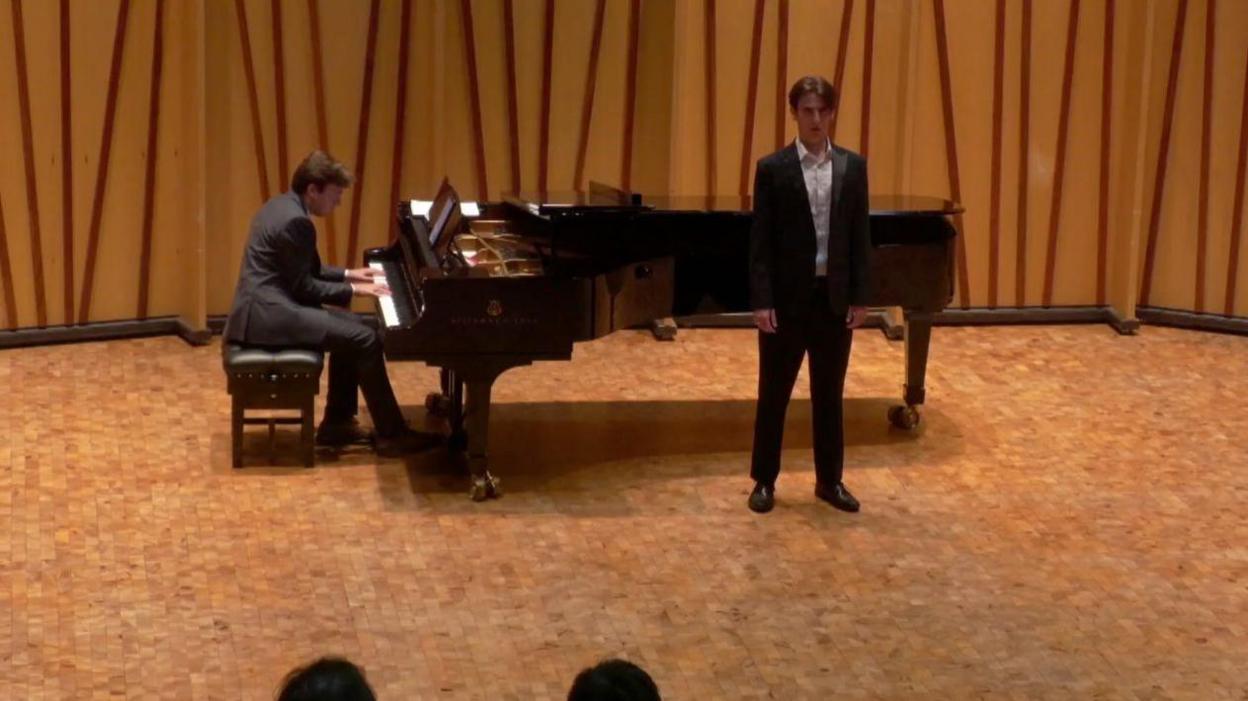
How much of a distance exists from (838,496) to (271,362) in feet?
6.70

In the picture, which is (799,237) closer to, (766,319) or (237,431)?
(766,319)

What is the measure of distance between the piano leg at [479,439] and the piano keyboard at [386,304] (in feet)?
1.12

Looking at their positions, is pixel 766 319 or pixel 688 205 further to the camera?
pixel 688 205

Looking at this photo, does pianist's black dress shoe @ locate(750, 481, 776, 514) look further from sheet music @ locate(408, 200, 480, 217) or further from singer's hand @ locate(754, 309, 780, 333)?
sheet music @ locate(408, 200, 480, 217)

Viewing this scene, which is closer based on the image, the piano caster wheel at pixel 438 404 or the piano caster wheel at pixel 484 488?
the piano caster wheel at pixel 484 488

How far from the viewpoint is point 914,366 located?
7.77m

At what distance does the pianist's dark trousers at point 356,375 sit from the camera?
23.1 feet

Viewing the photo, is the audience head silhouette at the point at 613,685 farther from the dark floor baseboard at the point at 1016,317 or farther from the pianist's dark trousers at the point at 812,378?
the dark floor baseboard at the point at 1016,317

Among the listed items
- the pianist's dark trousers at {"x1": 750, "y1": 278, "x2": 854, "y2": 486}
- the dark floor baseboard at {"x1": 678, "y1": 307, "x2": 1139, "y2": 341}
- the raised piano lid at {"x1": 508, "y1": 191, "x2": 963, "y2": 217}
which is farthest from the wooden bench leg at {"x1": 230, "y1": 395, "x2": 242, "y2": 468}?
the dark floor baseboard at {"x1": 678, "y1": 307, "x2": 1139, "y2": 341}

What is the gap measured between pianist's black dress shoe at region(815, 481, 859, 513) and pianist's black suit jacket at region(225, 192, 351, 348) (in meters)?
1.83

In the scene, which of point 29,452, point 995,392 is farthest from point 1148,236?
point 29,452

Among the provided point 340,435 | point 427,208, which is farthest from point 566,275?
point 340,435

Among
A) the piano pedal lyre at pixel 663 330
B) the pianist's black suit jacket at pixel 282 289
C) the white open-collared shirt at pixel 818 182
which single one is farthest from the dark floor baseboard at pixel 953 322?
the white open-collared shirt at pixel 818 182

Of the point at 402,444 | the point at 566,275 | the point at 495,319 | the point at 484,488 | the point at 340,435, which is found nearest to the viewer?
the point at 495,319
